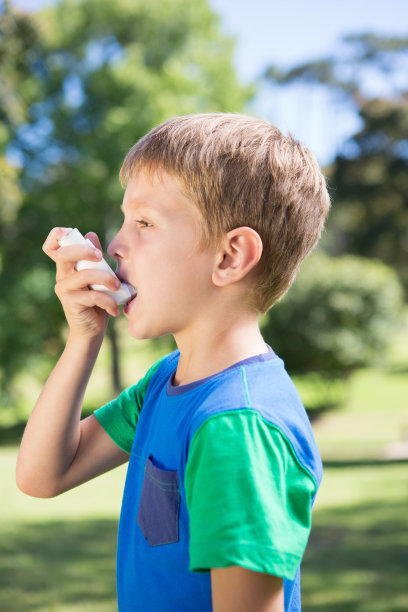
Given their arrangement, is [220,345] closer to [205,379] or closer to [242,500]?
[205,379]

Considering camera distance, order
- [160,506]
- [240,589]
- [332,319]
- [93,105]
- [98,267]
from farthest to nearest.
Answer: [93,105] → [332,319] → [98,267] → [160,506] → [240,589]

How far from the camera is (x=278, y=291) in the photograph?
1.46 meters

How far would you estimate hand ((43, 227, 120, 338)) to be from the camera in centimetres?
144

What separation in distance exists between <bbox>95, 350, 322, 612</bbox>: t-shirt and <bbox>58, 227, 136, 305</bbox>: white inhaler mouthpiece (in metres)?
0.20

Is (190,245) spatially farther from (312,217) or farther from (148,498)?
(148,498)

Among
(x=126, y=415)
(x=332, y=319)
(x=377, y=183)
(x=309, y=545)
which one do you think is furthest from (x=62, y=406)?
(x=377, y=183)

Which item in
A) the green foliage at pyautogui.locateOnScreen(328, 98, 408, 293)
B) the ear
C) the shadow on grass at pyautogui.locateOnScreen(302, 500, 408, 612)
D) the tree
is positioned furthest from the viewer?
the green foliage at pyautogui.locateOnScreen(328, 98, 408, 293)

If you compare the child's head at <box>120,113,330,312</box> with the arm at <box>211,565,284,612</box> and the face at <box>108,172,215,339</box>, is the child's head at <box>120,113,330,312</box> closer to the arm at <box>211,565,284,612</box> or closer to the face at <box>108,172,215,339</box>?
the face at <box>108,172,215,339</box>

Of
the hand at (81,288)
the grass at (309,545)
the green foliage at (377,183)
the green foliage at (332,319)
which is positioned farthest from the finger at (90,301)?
the green foliage at (377,183)

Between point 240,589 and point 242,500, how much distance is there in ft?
0.45

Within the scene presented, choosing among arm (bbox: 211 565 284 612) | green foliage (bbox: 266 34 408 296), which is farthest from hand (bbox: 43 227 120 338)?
green foliage (bbox: 266 34 408 296)

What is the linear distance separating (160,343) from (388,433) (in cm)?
756

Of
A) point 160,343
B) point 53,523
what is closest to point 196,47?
point 160,343

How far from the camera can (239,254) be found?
1343 millimetres
